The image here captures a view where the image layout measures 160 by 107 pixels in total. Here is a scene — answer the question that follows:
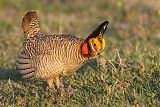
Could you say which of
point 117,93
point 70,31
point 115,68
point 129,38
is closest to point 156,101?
point 117,93

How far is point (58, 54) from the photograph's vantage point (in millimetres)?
6000

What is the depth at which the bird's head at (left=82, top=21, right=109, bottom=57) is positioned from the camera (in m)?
Answer: 6.01

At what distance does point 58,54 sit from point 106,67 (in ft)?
3.53

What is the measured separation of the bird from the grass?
0.77 feet

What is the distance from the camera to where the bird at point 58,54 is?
600cm

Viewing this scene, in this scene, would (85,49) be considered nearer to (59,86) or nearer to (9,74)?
(59,86)

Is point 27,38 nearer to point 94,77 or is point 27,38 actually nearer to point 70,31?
point 94,77

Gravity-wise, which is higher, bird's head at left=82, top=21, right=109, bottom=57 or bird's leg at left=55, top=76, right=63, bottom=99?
bird's head at left=82, top=21, right=109, bottom=57

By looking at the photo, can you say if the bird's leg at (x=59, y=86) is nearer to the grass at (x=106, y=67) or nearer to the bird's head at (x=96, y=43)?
the grass at (x=106, y=67)

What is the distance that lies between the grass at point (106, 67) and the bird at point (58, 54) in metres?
0.23

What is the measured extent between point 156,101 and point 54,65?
1.14 m

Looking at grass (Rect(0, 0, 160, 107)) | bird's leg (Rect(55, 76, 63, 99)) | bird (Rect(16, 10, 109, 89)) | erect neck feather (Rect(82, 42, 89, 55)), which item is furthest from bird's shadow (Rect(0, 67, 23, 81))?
erect neck feather (Rect(82, 42, 89, 55))

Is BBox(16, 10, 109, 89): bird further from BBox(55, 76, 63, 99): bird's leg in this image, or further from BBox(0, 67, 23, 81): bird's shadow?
BBox(0, 67, 23, 81): bird's shadow

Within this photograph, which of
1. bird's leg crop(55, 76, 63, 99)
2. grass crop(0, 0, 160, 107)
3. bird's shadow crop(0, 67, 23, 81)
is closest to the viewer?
grass crop(0, 0, 160, 107)
